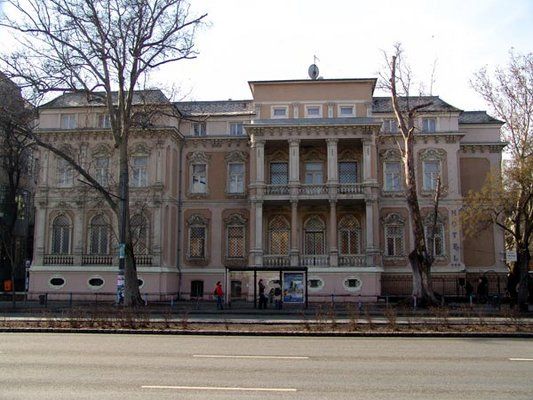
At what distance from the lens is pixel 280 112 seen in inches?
1619

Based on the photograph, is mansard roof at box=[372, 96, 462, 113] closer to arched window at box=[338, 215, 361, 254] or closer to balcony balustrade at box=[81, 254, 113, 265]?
arched window at box=[338, 215, 361, 254]

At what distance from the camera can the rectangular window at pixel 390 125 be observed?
4281 centimetres

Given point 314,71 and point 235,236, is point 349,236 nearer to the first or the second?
point 235,236

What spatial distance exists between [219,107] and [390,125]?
12900 millimetres

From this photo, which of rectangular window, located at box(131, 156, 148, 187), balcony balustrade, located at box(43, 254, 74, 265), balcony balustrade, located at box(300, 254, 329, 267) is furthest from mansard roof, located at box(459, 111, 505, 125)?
balcony balustrade, located at box(43, 254, 74, 265)

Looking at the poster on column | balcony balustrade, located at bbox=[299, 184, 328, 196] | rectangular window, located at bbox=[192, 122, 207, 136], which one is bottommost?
the poster on column

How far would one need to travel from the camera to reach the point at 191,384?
31.8ft

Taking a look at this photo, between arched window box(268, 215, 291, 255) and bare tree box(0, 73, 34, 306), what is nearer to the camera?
bare tree box(0, 73, 34, 306)

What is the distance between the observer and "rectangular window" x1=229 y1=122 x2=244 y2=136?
4344 centimetres

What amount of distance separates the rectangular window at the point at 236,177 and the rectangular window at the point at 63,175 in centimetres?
1126

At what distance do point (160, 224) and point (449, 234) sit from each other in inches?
794

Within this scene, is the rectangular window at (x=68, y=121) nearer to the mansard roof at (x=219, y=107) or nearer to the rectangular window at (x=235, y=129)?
the mansard roof at (x=219, y=107)

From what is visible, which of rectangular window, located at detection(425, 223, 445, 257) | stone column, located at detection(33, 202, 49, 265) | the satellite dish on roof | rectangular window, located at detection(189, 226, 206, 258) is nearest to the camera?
stone column, located at detection(33, 202, 49, 265)

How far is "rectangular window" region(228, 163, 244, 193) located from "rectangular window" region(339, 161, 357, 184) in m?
7.26
